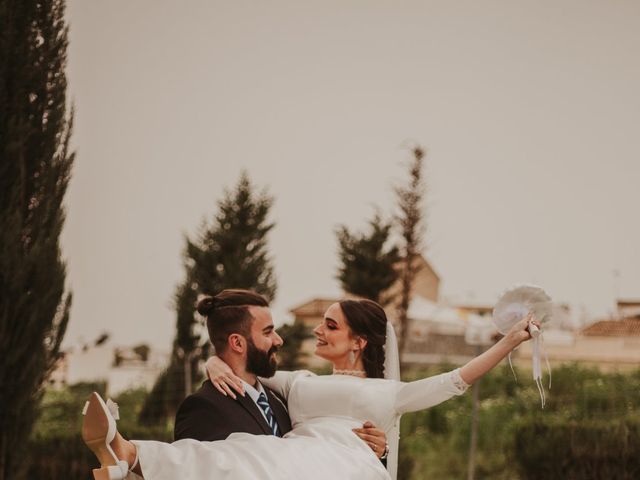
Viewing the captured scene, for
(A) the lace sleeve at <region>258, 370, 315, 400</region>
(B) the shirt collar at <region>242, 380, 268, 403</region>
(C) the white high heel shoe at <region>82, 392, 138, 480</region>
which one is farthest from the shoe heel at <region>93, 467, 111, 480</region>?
(A) the lace sleeve at <region>258, 370, 315, 400</region>

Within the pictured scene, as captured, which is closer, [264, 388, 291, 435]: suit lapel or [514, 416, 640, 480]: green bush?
[264, 388, 291, 435]: suit lapel

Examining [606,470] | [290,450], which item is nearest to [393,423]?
[290,450]

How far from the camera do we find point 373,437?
129 inches

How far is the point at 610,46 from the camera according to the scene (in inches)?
674

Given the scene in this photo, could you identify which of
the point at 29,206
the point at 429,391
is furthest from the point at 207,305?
the point at 29,206

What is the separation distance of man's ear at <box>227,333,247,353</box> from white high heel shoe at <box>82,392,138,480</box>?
3.39 ft

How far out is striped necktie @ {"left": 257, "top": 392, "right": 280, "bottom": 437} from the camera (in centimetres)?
333

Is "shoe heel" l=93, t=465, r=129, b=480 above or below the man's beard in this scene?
below

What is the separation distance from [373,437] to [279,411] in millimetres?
472

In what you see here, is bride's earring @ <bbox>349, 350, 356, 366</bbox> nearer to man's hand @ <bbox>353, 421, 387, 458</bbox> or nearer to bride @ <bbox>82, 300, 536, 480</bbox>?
bride @ <bbox>82, 300, 536, 480</bbox>

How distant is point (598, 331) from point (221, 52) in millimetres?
19221

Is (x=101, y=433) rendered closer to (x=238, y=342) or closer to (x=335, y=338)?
(x=238, y=342)

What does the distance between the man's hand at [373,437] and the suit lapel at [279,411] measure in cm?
34

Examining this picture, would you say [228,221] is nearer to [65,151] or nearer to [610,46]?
[65,151]
